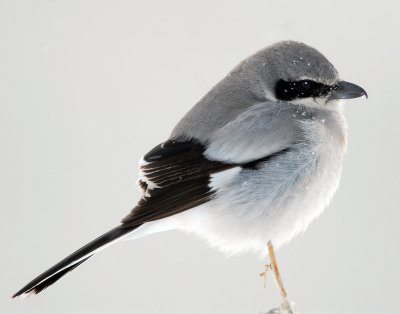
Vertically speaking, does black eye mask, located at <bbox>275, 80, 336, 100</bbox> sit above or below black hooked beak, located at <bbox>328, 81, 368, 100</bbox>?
above

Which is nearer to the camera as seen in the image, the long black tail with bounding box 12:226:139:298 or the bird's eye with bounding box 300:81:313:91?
the long black tail with bounding box 12:226:139:298

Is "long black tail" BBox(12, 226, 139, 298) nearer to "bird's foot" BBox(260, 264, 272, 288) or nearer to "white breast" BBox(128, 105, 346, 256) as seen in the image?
"white breast" BBox(128, 105, 346, 256)

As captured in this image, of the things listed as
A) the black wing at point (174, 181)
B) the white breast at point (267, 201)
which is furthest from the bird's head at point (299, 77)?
the black wing at point (174, 181)

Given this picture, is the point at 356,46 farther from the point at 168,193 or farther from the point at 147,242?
the point at 168,193

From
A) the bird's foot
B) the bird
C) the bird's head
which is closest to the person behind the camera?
the bird

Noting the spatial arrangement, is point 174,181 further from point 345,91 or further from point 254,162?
point 345,91

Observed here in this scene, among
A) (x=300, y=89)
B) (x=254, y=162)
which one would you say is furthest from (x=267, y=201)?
(x=300, y=89)

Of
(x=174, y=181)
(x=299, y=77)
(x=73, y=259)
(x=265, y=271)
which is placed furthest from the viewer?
(x=265, y=271)

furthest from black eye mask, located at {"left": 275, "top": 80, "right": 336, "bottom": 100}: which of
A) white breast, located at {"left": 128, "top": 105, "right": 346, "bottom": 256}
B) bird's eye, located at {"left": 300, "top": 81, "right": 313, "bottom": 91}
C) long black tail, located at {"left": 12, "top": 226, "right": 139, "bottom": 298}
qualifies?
long black tail, located at {"left": 12, "top": 226, "right": 139, "bottom": 298}
